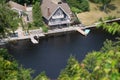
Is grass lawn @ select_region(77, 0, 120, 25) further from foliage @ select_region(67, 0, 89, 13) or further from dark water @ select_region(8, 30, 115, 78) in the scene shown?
dark water @ select_region(8, 30, 115, 78)

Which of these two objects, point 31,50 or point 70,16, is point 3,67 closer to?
point 31,50

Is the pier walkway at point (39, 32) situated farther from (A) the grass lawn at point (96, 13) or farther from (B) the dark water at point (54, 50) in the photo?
(A) the grass lawn at point (96, 13)

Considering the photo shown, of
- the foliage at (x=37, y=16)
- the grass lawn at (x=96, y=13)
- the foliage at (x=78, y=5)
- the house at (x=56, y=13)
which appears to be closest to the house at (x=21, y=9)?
the foliage at (x=37, y=16)

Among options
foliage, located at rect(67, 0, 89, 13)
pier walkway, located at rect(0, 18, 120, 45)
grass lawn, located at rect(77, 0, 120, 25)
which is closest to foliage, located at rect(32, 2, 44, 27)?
pier walkway, located at rect(0, 18, 120, 45)

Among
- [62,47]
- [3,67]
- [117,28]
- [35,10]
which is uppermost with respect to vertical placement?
[117,28]

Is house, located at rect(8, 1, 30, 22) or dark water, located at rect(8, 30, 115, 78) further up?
house, located at rect(8, 1, 30, 22)

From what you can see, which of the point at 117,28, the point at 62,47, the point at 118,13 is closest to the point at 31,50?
the point at 62,47
